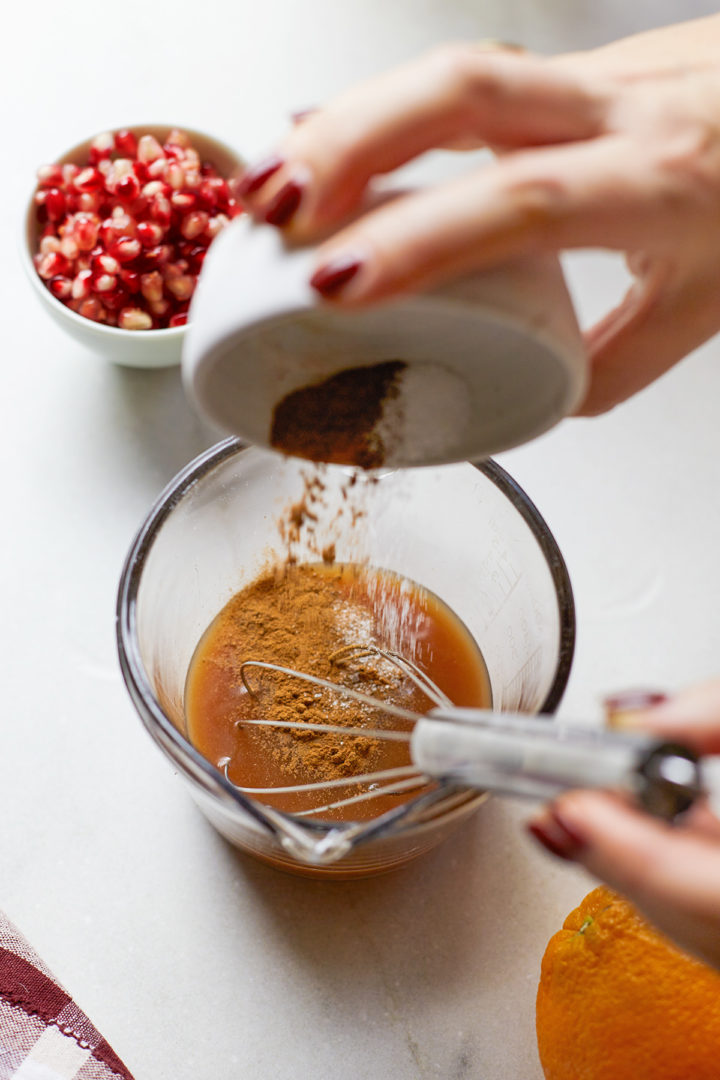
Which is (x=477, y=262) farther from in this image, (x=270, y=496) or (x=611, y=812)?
(x=270, y=496)

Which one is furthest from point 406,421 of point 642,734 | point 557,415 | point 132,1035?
point 132,1035

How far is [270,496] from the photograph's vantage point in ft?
2.73

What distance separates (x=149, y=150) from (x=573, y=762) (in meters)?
0.71

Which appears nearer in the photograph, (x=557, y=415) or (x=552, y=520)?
(x=557, y=415)

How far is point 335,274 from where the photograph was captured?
0.42 metres

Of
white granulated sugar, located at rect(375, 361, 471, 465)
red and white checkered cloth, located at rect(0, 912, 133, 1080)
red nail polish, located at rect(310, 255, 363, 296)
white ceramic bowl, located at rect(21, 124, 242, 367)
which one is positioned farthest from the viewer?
white ceramic bowl, located at rect(21, 124, 242, 367)

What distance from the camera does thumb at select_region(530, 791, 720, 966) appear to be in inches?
16.6

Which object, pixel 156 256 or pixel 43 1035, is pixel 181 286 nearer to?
pixel 156 256

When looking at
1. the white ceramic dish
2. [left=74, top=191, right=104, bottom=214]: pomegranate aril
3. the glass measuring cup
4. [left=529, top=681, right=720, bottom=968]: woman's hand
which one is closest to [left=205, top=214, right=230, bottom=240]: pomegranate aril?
[left=74, top=191, right=104, bottom=214]: pomegranate aril

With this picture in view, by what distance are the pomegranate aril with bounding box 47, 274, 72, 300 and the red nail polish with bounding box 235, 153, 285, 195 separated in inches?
17.7

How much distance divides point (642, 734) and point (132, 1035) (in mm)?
533

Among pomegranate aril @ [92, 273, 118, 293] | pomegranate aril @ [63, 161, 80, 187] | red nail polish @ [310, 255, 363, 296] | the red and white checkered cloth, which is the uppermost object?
red nail polish @ [310, 255, 363, 296]

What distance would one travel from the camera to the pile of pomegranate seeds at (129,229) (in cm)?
85

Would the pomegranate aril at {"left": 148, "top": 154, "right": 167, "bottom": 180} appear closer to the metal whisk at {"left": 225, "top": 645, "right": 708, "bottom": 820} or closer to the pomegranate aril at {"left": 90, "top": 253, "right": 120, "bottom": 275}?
the pomegranate aril at {"left": 90, "top": 253, "right": 120, "bottom": 275}
